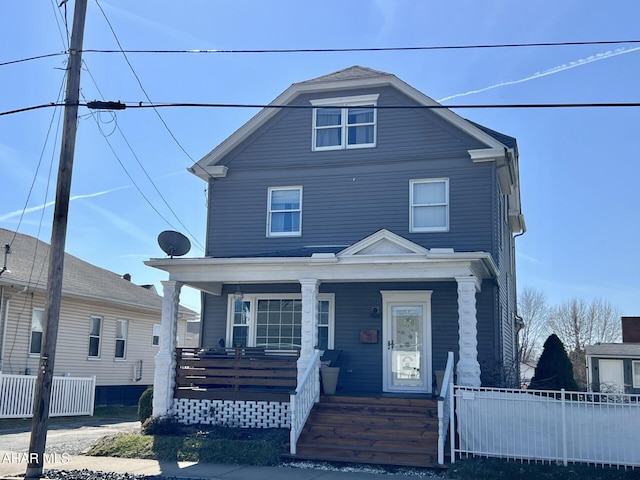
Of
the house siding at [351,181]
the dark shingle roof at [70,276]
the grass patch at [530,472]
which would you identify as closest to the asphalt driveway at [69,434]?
the dark shingle roof at [70,276]

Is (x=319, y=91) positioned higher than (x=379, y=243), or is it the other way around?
(x=319, y=91)

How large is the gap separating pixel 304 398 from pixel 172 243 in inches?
191

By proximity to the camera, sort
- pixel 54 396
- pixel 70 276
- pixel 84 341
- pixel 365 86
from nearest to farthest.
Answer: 1. pixel 365 86
2. pixel 54 396
3. pixel 84 341
4. pixel 70 276

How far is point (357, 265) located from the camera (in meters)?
13.9

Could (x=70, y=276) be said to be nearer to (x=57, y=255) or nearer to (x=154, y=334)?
(x=154, y=334)

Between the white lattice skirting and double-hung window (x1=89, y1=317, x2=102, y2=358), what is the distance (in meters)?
9.30

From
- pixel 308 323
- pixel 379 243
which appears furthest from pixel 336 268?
pixel 308 323

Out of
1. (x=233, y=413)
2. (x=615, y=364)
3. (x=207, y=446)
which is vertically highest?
(x=615, y=364)

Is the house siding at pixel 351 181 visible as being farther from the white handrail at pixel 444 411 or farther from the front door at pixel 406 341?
the white handrail at pixel 444 411

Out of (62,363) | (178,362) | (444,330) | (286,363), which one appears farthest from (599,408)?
(62,363)

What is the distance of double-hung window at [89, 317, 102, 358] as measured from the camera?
2259cm

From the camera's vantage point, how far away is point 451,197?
52.5 ft

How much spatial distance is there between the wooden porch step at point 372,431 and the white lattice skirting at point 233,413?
0.88 metres

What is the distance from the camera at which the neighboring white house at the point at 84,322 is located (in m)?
19.2
